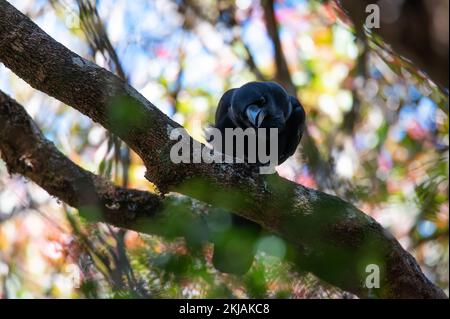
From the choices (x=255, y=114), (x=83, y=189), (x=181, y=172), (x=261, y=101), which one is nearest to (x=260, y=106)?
(x=261, y=101)

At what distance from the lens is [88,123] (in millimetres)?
6898

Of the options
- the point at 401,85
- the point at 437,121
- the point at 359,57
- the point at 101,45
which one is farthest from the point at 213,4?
the point at 101,45

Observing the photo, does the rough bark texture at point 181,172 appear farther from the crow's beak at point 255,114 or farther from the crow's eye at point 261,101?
the crow's eye at point 261,101

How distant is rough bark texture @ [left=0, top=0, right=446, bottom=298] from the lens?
3.14 meters

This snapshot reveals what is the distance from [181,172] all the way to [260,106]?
145cm

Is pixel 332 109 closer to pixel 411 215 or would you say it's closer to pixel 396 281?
pixel 411 215

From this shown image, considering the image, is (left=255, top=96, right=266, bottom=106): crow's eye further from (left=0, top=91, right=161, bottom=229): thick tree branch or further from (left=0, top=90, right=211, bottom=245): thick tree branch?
(left=0, top=91, right=161, bottom=229): thick tree branch

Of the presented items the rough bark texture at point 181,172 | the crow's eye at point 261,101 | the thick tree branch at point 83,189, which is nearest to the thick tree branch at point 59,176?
the thick tree branch at point 83,189

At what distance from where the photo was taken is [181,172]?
3201 mm

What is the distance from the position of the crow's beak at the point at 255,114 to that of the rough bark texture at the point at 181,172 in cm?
94

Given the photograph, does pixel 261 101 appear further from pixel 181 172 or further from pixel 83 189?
pixel 181 172

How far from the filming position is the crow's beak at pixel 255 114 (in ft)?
14.3

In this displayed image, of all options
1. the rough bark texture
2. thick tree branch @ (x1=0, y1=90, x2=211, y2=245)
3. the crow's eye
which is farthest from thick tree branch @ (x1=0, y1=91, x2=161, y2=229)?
the crow's eye

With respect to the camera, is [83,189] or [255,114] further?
[255,114]
